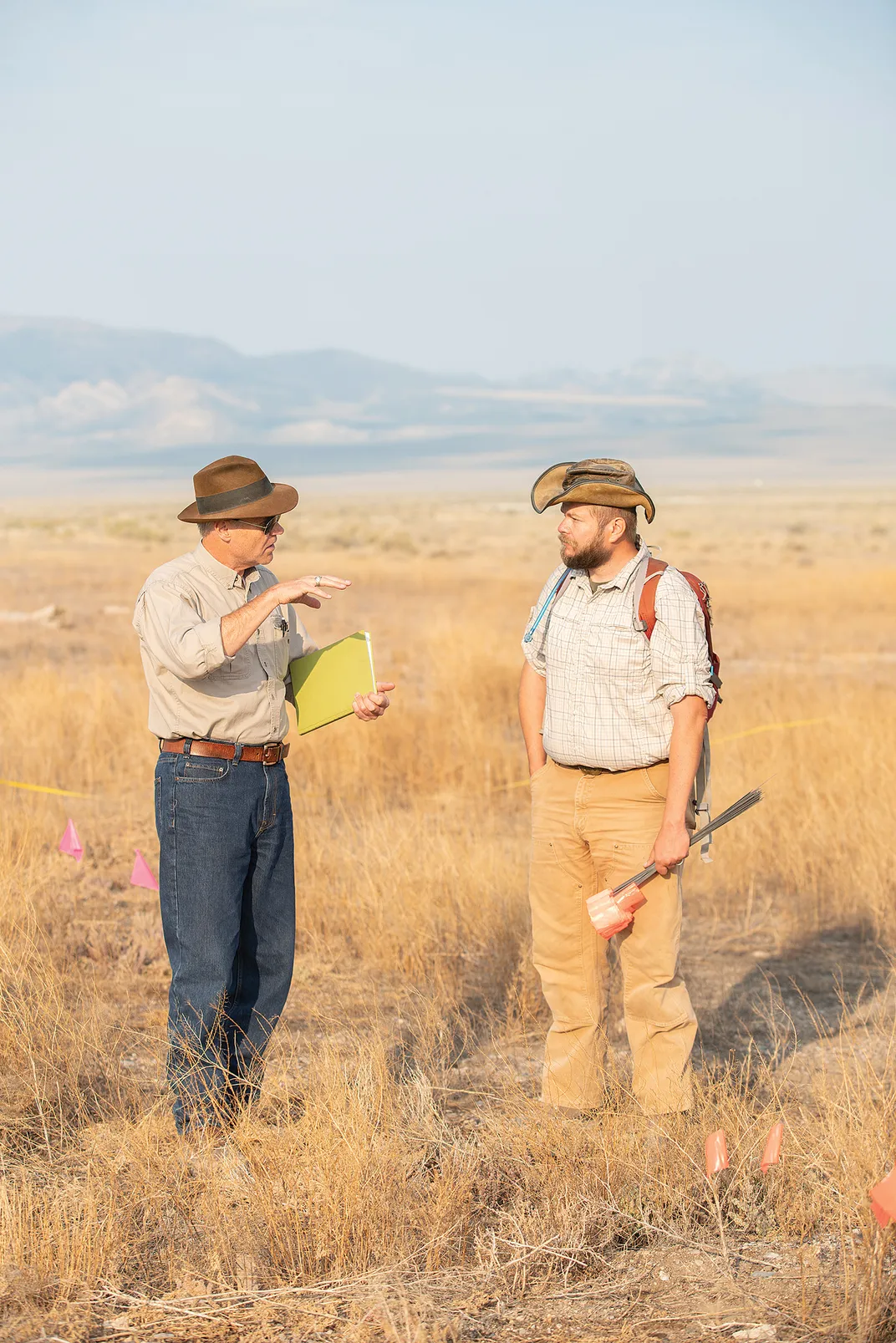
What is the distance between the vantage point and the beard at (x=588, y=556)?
4.10 metres

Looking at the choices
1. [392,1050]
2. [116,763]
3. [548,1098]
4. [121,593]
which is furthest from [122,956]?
[121,593]

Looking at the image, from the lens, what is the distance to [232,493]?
3998 millimetres

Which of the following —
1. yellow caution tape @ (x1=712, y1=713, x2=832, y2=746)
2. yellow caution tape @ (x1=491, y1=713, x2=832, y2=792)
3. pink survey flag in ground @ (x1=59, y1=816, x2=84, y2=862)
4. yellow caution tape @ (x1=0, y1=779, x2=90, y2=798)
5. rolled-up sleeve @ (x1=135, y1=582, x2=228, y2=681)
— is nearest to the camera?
rolled-up sleeve @ (x1=135, y1=582, x2=228, y2=681)

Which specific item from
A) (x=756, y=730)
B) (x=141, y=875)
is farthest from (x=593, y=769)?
(x=756, y=730)

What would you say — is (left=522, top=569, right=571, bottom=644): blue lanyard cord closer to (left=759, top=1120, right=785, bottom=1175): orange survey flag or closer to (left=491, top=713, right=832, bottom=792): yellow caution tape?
(left=759, top=1120, right=785, bottom=1175): orange survey flag

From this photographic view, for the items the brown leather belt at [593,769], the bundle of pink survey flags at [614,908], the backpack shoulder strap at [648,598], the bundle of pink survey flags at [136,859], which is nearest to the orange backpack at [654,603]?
the backpack shoulder strap at [648,598]

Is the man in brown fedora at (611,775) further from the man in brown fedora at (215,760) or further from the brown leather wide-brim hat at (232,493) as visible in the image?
the brown leather wide-brim hat at (232,493)

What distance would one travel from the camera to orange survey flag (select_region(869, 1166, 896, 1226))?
3223 mm

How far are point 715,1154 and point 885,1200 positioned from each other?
1.83 ft

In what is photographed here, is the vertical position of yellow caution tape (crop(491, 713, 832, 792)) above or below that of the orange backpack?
below

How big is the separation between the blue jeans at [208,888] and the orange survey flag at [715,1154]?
133cm

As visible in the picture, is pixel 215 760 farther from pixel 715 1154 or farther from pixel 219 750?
pixel 715 1154

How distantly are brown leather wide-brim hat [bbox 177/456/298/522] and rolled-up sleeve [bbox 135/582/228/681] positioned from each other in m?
0.25

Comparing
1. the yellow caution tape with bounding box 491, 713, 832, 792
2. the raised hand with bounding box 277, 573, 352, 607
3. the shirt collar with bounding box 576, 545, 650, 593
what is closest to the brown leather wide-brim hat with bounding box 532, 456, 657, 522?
the shirt collar with bounding box 576, 545, 650, 593
